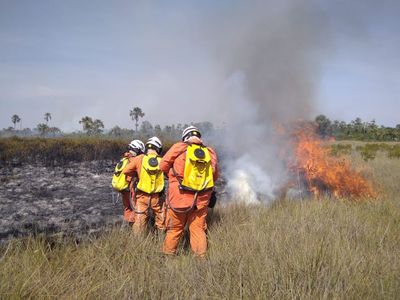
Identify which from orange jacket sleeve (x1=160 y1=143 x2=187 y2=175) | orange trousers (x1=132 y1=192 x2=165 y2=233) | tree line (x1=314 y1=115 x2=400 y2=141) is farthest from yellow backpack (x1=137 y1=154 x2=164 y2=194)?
tree line (x1=314 y1=115 x2=400 y2=141)

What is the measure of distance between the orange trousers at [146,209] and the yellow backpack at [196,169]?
132cm

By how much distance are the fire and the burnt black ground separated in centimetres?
550

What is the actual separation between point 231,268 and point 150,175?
2764 millimetres

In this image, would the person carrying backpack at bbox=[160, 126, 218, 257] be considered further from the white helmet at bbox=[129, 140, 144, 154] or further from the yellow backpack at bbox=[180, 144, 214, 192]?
the white helmet at bbox=[129, 140, 144, 154]

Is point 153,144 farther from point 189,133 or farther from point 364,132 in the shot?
point 364,132

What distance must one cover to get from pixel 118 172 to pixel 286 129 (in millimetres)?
6754

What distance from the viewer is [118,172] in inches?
265

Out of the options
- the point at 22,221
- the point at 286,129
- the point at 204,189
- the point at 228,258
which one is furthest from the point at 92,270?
the point at 286,129

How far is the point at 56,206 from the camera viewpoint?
12.2 metres

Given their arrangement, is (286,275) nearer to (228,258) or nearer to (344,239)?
(228,258)

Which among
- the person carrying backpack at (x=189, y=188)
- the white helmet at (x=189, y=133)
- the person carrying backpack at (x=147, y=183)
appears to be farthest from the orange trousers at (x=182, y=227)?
the white helmet at (x=189, y=133)

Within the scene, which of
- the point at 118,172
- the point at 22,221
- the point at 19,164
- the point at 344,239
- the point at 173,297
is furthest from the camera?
the point at 19,164

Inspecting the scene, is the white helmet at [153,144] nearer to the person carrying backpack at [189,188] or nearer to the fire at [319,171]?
the person carrying backpack at [189,188]

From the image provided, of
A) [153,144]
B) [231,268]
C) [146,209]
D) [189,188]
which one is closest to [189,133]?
[189,188]
